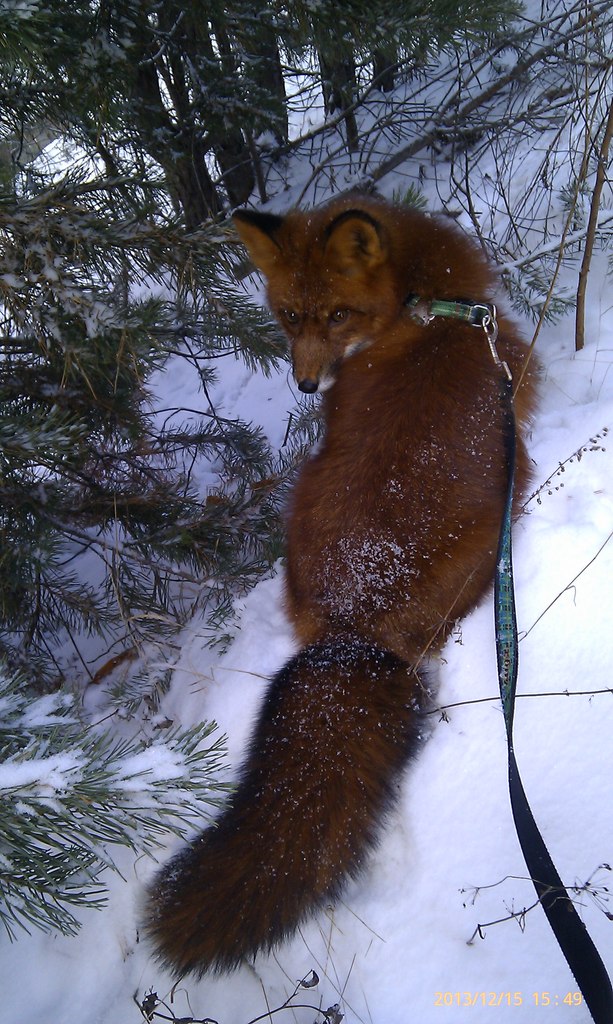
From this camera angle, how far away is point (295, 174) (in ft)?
20.5

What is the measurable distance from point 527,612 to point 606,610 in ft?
0.96

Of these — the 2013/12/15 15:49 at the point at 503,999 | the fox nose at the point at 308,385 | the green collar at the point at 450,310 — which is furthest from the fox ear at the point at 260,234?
the 2013/12/15 15:49 at the point at 503,999

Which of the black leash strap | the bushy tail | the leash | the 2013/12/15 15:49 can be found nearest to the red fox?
the bushy tail

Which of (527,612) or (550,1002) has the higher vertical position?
(527,612)

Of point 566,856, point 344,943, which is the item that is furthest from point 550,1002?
point 344,943

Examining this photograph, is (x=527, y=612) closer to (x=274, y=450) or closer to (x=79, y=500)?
(x=79, y=500)

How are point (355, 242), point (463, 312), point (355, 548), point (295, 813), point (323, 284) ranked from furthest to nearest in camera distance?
point (323, 284) < point (355, 242) < point (463, 312) < point (355, 548) < point (295, 813)

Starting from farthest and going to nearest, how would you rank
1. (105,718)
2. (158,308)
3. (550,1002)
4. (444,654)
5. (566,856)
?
(105,718) → (158,308) → (444,654) → (566,856) → (550,1002)

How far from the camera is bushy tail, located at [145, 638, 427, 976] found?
5.52 ft

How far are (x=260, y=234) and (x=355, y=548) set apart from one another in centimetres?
161

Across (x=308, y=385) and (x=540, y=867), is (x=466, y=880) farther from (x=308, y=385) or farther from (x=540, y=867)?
(x=308, y=385)

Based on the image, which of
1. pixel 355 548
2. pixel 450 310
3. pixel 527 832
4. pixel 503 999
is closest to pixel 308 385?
pixel 450 310

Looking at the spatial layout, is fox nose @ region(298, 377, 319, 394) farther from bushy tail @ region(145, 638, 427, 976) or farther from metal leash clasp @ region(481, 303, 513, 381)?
bushy tail @ region(145, 638, 427, 976)

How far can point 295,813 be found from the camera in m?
1.83
